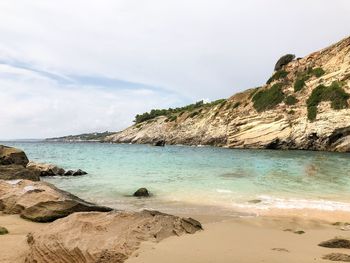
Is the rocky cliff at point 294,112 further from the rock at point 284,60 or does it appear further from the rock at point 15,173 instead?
the rock at point 15,173

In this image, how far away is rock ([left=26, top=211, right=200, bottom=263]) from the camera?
6.16 meters

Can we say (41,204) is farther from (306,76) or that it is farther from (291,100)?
(306,76)

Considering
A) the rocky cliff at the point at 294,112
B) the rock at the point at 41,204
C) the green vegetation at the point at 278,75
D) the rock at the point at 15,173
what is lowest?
the rock at the point at 41,204

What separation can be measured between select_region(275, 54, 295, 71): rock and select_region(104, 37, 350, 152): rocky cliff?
21 centimetres

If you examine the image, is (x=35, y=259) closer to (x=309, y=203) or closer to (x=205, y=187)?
(x=309, y=203)

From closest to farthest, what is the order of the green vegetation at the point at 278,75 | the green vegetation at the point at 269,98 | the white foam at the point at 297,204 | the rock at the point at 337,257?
1. the rock at the point at 337,257
2. the white foam at the point at 297,204
3. the green vegetation at the point at 269,98
4. the green vegetation at the point at 278,75

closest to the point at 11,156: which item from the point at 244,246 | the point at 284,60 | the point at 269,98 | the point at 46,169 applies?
the point at 46,169

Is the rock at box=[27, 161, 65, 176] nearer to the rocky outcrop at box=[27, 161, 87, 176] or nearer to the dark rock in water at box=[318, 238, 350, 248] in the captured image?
the rocky outcrop at box=[27, 161, 87, 176]

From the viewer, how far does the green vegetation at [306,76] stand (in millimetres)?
64838

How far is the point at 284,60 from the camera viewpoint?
256 feet

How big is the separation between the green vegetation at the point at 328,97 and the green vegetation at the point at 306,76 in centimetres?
443

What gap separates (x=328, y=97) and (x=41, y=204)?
53.7 m

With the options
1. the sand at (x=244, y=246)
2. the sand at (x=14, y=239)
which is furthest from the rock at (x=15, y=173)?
the sand at (x=244, y=246)

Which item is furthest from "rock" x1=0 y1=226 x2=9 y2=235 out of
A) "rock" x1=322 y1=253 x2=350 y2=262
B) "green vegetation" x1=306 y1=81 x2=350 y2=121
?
"green vegetation" x1=306 y1=81 x2=350 y2=121
